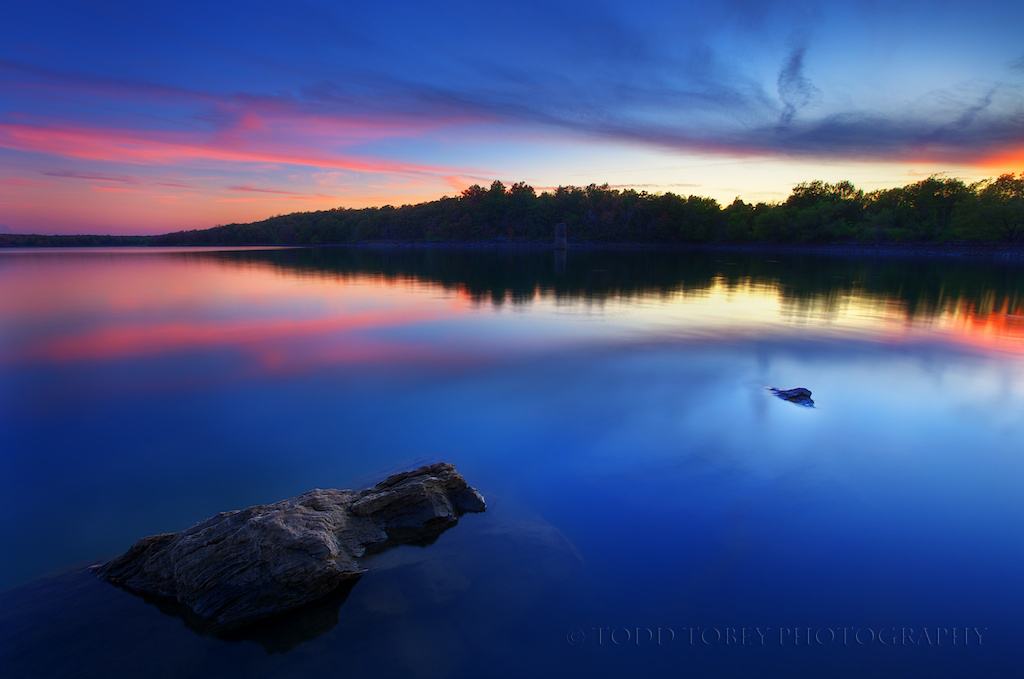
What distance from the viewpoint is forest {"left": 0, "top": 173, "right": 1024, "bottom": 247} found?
230 feet

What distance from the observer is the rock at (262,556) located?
4340mm

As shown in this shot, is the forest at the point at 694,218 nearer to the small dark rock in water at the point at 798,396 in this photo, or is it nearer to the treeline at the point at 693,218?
the treeline at the point at 693,218

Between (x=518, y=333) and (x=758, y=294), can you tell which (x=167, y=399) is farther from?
(x=758, y=294)

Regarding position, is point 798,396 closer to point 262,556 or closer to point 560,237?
point 262,556

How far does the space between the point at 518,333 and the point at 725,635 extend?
1322cm

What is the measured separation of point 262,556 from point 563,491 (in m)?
3.61

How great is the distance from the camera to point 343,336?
55.3 ft

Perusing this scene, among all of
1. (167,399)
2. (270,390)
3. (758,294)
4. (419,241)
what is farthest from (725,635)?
(419,241)

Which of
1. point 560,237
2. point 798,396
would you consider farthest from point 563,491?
point 560,237

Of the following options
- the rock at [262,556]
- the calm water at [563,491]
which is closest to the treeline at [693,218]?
the calm water at [563,491]

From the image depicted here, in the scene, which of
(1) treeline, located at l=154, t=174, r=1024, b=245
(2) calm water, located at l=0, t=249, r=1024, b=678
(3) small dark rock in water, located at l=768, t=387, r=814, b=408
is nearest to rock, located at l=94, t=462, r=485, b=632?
(2) calm water, located at l=0, t=249, r=1024, b=678

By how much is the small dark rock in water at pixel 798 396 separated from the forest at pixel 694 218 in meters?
77.5

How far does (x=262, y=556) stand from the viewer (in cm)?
447

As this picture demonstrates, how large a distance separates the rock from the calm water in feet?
0.66
